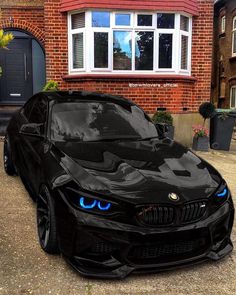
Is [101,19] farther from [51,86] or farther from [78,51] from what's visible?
[51,86]

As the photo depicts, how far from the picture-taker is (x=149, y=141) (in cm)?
448

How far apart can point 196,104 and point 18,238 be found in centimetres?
797

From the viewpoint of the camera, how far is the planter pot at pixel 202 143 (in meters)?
9.99

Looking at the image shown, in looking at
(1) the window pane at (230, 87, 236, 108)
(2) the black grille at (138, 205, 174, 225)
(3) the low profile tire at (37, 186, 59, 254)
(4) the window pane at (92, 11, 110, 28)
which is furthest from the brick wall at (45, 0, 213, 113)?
(1) the window pane at (230, 87, 236, 108)

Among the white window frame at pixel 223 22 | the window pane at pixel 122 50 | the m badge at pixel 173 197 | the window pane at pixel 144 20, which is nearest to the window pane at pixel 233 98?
the white window frame at pixel 223 22

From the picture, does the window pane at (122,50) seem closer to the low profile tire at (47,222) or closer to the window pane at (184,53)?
the window pane at (184,53)

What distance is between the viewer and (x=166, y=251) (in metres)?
3.21

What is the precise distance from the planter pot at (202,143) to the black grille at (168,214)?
6.89m

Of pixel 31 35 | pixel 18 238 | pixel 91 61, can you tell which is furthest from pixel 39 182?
pixel 31 35

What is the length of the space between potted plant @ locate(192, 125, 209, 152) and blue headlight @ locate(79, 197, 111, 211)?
23.7 ft

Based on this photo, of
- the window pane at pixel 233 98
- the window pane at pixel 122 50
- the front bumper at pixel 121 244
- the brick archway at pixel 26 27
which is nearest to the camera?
the front bumper at pixel 121 244

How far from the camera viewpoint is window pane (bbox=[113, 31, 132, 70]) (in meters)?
10.4

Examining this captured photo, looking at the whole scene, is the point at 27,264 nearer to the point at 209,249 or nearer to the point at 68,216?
the point at 68,216

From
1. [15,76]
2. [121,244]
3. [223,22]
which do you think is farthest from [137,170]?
[223,22]
